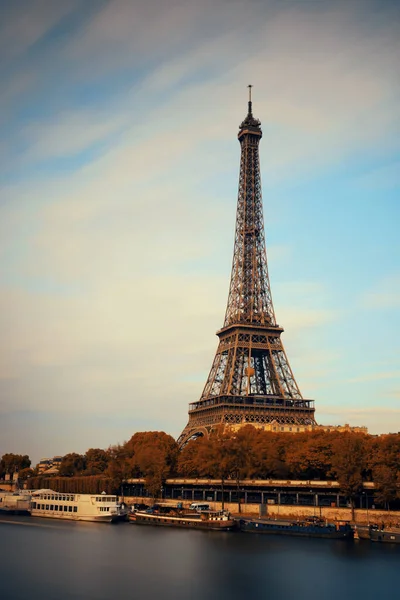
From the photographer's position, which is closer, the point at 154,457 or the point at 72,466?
the point at 154,457

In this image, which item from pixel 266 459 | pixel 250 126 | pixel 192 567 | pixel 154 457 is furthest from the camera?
pixel 250 126

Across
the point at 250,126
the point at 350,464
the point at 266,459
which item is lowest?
the point at 350,464

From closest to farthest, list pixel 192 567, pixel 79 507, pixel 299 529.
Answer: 1. pixel 192 567
2. pixel 299 529
3. pixel 79 507

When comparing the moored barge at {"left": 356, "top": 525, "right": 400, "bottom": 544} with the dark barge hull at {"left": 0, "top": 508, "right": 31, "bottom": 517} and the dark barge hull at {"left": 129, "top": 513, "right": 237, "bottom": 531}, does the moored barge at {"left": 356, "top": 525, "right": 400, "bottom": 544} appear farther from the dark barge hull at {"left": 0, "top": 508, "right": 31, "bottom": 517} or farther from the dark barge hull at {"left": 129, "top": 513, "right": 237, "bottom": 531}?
the dark barge hull at {"left": 0, "top": 508, "right": 31, "bottom": 517}

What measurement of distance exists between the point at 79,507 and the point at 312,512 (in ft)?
120

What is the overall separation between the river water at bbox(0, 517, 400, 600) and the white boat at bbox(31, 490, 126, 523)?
17.4 metres

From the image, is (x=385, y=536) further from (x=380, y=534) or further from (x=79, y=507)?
(x=79, y=507)

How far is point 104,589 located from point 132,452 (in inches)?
3587

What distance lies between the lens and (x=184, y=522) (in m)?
101

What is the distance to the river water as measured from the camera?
5500cm

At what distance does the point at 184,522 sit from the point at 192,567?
37.1 m

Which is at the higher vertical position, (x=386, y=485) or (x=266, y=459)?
(x=266, y=459)

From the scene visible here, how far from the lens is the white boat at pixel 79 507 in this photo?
107500 mm

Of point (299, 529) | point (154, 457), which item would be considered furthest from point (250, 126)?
point (299, 529)
